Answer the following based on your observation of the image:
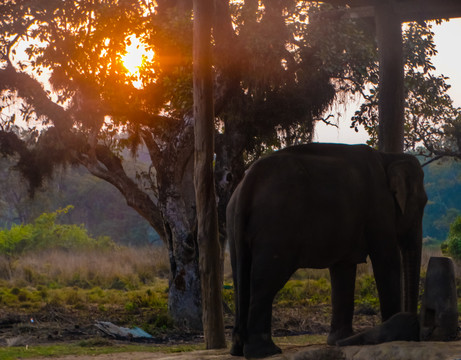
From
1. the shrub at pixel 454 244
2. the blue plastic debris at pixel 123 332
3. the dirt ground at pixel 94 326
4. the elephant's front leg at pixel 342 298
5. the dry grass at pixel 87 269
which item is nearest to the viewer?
the elephant's front leg at pixel 342 298

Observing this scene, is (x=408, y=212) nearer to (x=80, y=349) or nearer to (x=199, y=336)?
(x=80, y=349)

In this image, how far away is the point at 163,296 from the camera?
1864 centimetres

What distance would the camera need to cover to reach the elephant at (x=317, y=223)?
6660 millimetres

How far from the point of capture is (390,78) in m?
10.5

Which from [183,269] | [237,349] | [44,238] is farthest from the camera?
[44,238]

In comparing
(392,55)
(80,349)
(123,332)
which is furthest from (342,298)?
(123,332)

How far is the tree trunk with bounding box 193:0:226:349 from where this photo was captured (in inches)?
350

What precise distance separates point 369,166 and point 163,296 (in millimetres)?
12228

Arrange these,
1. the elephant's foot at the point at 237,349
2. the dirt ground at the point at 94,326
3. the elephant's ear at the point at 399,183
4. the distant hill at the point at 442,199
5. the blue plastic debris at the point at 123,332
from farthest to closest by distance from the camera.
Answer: the distant hill at the point at 442,199
the blue plastic debris at the point at 123,332
the dirt ground at the point at 94,326
the elephant's ear at the point at 399,183
the elephant's foot at the point at 237,349

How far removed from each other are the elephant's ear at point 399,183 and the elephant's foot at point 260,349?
1723 mm

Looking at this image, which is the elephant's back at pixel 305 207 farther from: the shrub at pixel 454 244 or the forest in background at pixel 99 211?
Answer: the forest in background at pixel 99 211

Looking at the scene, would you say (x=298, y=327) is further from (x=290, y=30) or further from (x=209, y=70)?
(x=209, y=70)

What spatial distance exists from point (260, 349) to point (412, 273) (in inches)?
66.2

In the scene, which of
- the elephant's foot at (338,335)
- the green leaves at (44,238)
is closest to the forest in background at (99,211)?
the green leaves at (44,238)
